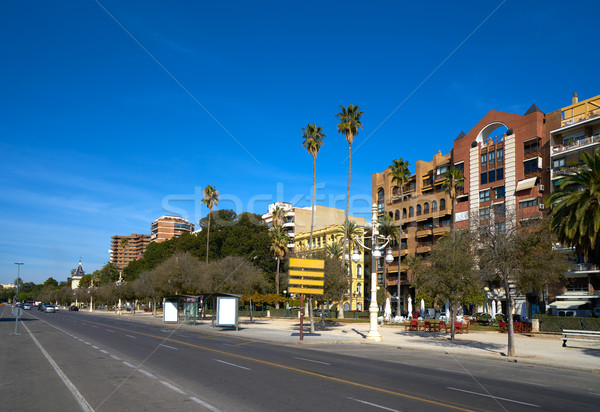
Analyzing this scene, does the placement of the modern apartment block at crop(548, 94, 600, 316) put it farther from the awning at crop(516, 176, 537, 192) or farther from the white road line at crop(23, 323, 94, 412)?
the white road line at crop(23, 323, 94, 412)

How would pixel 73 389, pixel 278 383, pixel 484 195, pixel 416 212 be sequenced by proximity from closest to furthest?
pixel 73 389
pixel 278 383
pixel 484 195
pixel 416 212

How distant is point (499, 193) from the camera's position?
62.5 metres

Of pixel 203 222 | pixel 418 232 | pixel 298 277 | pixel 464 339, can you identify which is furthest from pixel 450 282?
pixel 203 222

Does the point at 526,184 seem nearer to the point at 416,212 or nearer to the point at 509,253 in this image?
the point at 416,212

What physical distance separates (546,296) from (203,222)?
3023 inches

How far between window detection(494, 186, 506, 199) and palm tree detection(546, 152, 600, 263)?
108 feet

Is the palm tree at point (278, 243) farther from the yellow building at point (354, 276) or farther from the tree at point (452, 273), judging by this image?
the tree at point (452, 273)

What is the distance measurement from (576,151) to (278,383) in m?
51.2

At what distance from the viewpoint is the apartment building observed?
75.3m

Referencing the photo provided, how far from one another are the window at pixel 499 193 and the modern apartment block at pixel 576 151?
6666 millimetres

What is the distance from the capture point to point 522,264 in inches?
909

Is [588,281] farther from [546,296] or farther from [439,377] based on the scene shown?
[439,377]

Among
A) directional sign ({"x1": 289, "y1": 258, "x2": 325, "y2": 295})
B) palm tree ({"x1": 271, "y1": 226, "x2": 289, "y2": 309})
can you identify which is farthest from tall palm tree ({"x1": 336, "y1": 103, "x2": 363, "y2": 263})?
palm tree ({"x1": 271, "y1": 226, "x2": 289, "y2": 309})

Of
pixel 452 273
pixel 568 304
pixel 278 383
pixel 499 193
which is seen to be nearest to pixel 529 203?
pixel 499 193
